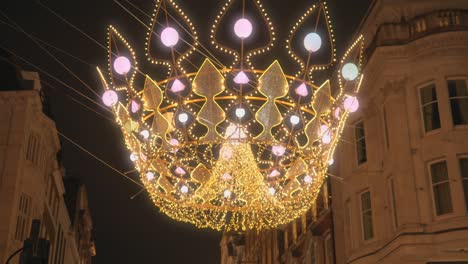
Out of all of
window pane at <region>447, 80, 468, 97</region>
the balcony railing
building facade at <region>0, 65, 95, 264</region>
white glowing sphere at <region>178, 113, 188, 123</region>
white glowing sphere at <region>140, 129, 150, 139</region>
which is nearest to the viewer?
white glowing sphere at <region>178, 113, 188, 123</region>

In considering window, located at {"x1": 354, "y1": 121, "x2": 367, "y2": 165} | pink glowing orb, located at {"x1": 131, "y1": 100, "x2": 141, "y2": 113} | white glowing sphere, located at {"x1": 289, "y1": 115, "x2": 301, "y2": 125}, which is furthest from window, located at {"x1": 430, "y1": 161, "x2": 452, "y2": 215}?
pink glowing orb, located at {"x1": 131, "y1": 100, "x2": 141, "y2": 113}

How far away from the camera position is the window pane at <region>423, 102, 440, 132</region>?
23000 millimetres

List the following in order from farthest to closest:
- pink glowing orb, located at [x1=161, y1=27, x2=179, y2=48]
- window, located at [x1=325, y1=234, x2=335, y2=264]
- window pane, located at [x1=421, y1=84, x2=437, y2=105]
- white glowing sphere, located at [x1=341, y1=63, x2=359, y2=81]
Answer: window, located at [x1=325, y1=234, x2=335, y2=264] → window pane, located at [x1=421, y1=84, x2=437, y2=105] → white glowing sphere, located at [x1=341, y1=63, x2=359, y2=81] → pink glowing orb, located at [x1=161, y1=27, x2=179, y2=48]

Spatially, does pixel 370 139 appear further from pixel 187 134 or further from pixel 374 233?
pixel 187 134

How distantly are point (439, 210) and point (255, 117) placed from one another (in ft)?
41.4

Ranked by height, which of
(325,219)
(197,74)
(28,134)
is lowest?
(197,74)

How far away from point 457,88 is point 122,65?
1494cm

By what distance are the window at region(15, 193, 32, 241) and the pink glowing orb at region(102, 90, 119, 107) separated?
58.2ft

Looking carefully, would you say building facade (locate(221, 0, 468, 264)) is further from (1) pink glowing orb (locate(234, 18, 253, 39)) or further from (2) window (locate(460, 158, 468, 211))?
(1) pink glowing orb (locate(234, 18, 253, 39))

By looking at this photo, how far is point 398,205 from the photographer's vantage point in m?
22.7

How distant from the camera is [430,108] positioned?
23.3 meters

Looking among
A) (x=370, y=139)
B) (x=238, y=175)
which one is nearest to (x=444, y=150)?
(x=370, y=139)

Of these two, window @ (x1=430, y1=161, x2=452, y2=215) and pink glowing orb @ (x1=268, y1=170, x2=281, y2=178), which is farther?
window @ (x1=430, y1=161, x2=452, y2=215)

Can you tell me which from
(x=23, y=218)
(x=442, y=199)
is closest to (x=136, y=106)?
(x=442, y=199)
